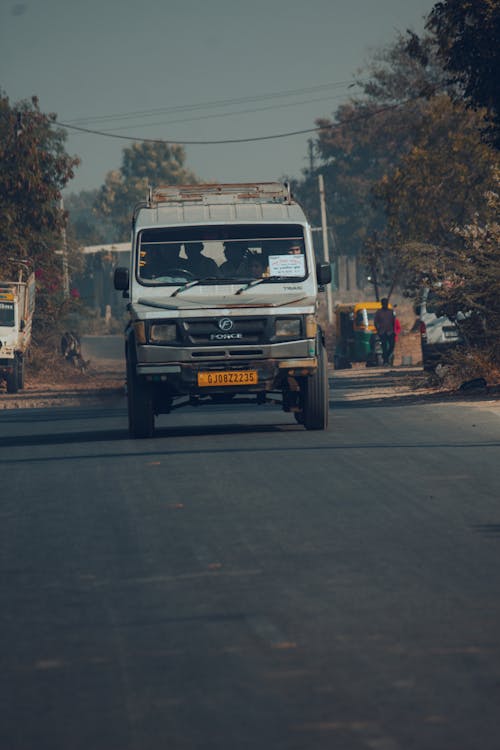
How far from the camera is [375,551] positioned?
8.34 metres

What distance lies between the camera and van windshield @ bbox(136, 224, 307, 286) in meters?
16.5

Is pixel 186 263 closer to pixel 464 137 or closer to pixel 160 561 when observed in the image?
pixel 160 561

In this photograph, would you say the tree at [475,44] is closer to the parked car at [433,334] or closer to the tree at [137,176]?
the parked car at [433,334]

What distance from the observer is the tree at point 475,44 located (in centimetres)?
1948

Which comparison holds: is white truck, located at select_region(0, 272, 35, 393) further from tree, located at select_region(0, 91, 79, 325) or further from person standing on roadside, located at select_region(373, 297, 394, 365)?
person standing on roadside, located at select_region(373, 297, 394, 365)

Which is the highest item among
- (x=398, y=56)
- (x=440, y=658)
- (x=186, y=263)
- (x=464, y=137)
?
(x=398, y=56)

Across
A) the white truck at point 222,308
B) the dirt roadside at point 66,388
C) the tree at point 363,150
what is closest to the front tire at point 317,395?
the white truck at point 222,308

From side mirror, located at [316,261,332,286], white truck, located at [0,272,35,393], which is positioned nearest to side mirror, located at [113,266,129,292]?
side mirror, located at [316,261,332,286]

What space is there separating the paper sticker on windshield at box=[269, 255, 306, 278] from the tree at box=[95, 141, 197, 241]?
100m

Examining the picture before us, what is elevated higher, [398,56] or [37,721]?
[398,56]

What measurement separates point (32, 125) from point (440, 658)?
38.1 metres

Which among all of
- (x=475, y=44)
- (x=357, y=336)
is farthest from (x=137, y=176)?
(x=475, y=44)

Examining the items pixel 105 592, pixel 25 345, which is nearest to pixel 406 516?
pixel 105 592

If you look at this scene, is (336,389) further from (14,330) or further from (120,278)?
(120,278)
